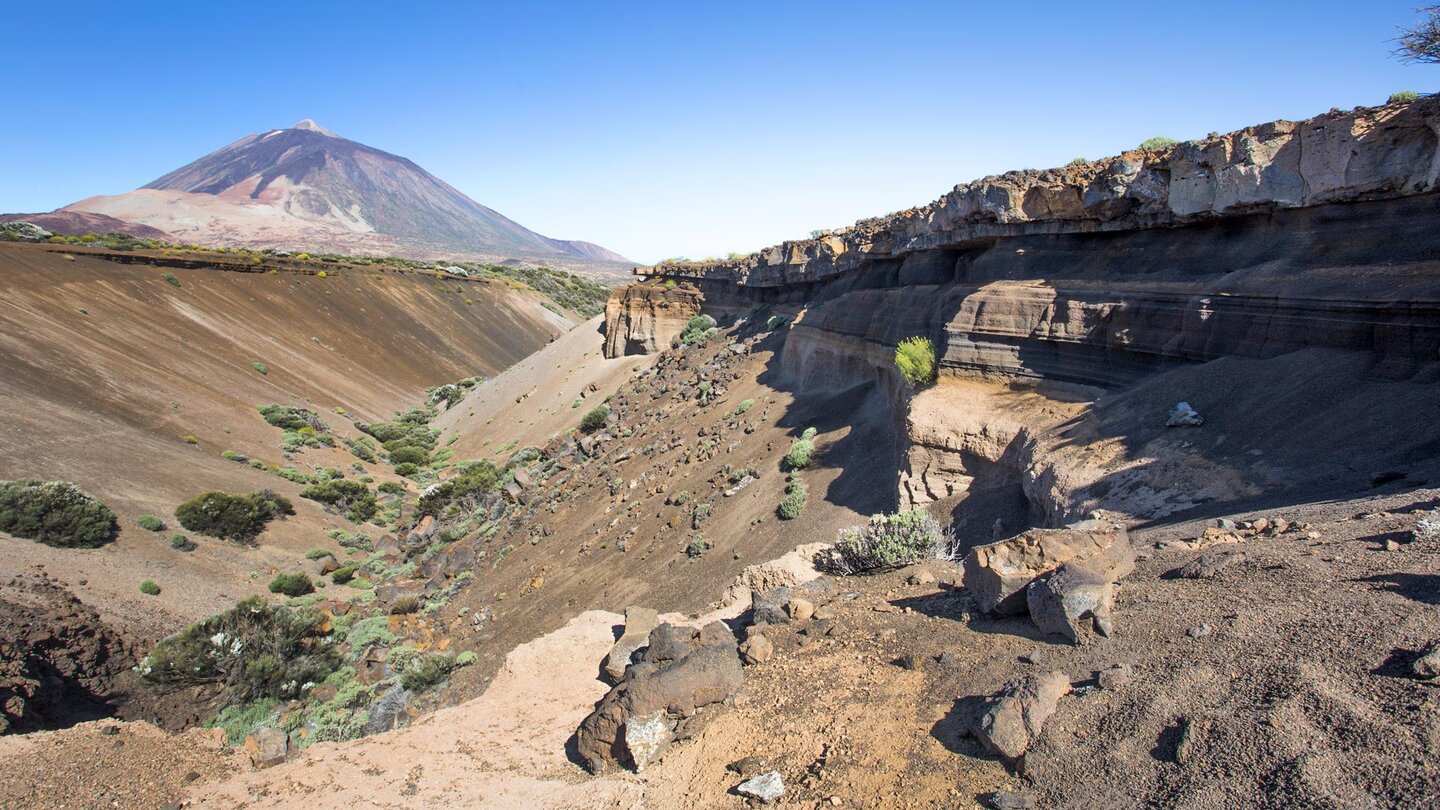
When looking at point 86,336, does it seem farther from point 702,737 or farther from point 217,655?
point 702,737

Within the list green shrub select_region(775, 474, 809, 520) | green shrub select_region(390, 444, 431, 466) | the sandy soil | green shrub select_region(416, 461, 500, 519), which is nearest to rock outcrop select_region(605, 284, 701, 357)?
green shrub select_region(390, 444, 431, 466)

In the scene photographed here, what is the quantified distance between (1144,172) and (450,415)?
35284 millimetres

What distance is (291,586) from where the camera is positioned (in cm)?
1720

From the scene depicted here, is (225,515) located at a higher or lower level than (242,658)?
higher

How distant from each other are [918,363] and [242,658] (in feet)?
40.7

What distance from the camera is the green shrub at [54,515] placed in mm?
15555

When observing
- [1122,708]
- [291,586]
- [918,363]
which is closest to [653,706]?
[1122,708]

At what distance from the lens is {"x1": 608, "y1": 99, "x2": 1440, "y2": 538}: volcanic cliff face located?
7105 millimetres

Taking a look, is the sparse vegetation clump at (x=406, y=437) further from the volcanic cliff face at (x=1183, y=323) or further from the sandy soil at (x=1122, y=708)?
the sandy soil at (x=1122, y=708)

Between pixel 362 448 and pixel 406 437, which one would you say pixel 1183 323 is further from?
pixel 406 437

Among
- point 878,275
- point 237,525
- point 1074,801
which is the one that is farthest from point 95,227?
point 1074,801

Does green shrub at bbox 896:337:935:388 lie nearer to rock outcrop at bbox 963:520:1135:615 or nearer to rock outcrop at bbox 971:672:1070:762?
rock outcrop at bbox 963:520:1135:615

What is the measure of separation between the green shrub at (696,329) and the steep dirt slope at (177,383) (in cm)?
1333

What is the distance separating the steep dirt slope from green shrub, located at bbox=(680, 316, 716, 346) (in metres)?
13.3
